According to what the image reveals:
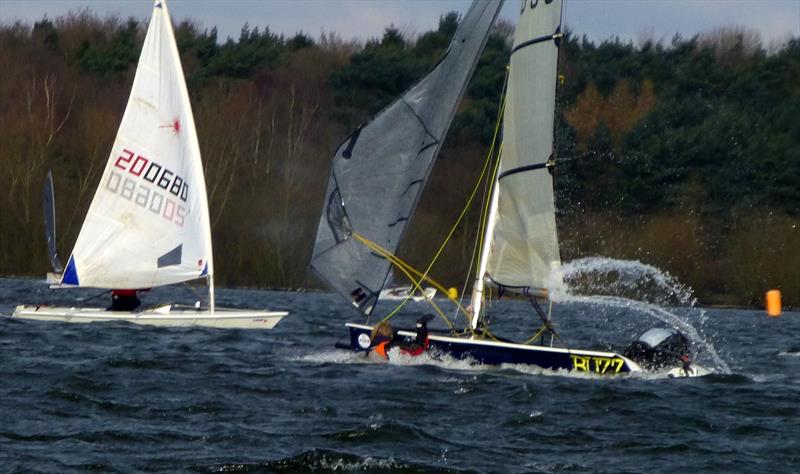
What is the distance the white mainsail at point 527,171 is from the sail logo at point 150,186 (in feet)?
25.6

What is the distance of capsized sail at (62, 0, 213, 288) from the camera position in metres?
25.7

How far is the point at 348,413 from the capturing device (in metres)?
15.6

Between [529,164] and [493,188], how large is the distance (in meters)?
1.04

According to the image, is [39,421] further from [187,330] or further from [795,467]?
[187,330]

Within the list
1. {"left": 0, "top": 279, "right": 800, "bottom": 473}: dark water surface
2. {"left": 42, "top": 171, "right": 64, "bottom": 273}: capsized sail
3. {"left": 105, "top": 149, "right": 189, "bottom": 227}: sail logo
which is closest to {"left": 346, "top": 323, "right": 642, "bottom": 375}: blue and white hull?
{"left": 0, "top": 279, "right": 800, "bottom": 473}: dark water surface

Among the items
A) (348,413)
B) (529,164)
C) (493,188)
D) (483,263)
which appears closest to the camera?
(348,413)

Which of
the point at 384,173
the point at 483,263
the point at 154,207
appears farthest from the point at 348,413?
the point at 154,207

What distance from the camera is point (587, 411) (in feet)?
53.4

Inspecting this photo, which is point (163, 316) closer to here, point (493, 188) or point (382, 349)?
point (382, 349)

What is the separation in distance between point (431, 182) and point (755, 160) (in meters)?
11.9

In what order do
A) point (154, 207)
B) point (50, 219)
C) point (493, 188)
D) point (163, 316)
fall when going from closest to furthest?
point (493, 188) → point (163, 316) → point (154, 207) → point (50, 219)

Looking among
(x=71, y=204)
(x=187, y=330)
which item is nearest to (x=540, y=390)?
(x=187, y=330)

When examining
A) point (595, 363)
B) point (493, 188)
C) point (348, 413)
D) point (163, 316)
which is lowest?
point (348, 413)

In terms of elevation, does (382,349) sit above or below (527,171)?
below
